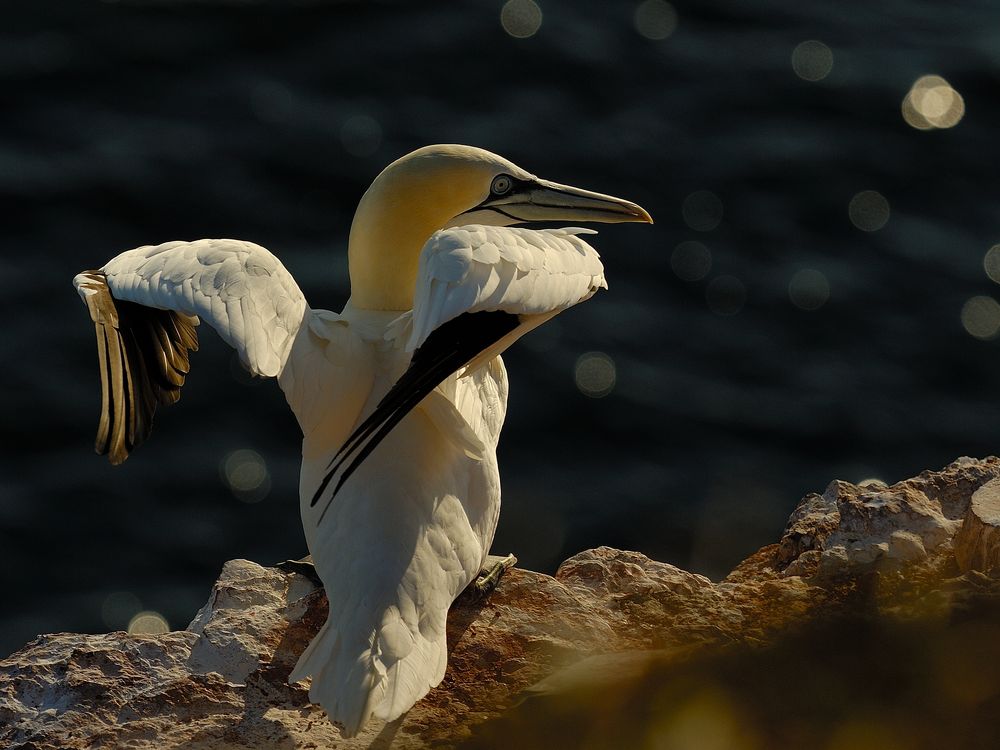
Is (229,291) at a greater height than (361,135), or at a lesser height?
lesser

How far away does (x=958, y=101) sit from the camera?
9.77m

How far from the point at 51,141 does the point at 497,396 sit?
194 inches

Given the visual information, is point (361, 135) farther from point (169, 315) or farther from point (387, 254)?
point (169, 315)

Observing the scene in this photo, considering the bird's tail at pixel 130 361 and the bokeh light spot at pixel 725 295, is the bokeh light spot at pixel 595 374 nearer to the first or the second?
the bokeh light spot at pixel 725 295

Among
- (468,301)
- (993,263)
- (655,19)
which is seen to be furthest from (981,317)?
(468,301)

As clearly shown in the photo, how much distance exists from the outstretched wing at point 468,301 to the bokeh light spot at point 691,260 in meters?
4.75

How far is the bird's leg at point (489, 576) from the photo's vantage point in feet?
15.6

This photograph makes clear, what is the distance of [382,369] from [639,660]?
114cm

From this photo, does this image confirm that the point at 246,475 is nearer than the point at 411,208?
No

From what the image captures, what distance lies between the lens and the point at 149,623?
698 centimetres

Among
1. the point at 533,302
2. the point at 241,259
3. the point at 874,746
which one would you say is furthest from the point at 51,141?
the point at 874,746

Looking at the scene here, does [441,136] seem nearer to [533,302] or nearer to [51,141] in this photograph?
[51,141]

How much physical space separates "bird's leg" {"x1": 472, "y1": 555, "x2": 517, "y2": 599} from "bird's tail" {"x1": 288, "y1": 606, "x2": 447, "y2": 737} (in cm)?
67

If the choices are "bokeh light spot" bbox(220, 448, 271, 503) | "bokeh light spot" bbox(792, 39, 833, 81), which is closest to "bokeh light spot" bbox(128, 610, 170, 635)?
"bokeh light spot" bbox(220, 448, 271, 503)
